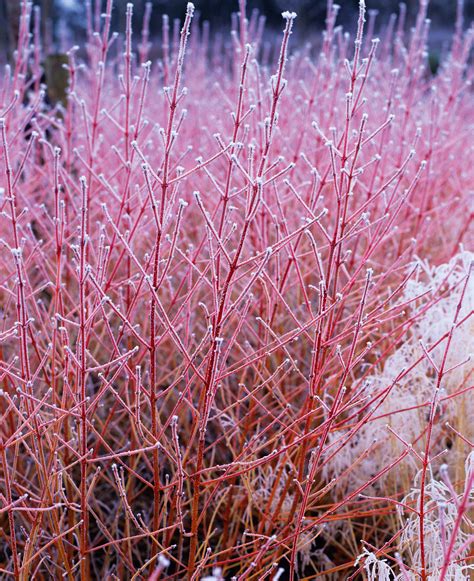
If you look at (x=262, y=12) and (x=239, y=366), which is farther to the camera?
(x=262, y=12)

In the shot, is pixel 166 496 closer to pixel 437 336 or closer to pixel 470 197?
pixel 437 336

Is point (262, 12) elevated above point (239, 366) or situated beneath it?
situated beneath

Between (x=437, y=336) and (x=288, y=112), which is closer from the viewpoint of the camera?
(x=437, y=336)

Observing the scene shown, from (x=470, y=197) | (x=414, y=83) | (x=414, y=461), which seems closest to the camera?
(x=414, y=461)

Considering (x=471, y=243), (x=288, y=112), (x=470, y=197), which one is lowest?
(x=471, y=243)

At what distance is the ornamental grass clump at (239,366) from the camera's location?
1566mm

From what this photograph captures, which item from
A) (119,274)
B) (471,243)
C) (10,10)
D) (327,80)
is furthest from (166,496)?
(10,10)

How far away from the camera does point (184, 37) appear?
136 centimetres

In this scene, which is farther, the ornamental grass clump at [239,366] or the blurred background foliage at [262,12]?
the blurred background foliage at [262,12]

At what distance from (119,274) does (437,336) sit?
82.8 inches

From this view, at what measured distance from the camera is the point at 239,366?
2.50m

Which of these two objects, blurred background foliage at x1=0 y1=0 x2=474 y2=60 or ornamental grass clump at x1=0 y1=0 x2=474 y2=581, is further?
blurred background foliage at x1=0 y1=0 x2=474 y2=60

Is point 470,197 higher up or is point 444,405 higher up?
point 470,197

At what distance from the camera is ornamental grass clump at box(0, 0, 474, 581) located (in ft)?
5.14
